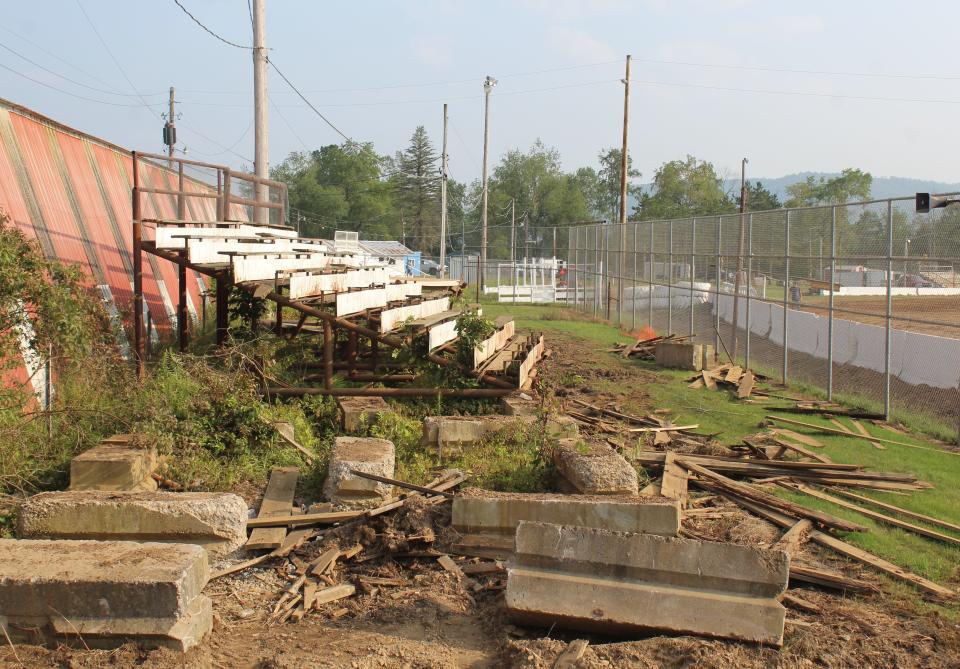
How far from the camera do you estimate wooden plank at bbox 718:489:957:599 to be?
21.4ft

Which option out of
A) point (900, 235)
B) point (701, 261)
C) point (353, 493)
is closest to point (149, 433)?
point (353, 493)

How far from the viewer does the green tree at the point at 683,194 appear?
3595 inches

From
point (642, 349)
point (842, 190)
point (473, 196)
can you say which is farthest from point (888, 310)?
point (473, 196)

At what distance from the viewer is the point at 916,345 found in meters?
14.8

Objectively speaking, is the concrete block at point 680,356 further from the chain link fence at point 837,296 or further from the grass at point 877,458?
the chain link fence at point 837,296

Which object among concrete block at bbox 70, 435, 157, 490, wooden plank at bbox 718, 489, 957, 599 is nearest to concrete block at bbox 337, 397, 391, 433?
concrete block at bbox 70, 435, 157, 490

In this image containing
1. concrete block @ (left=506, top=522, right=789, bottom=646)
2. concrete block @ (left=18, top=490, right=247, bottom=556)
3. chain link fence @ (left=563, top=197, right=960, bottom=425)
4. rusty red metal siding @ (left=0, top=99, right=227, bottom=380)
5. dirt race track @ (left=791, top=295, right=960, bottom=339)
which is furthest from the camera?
dirt race track @ (left=791, top=295, right=960, bottom=339)

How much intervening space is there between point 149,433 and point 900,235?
1099 centimetres

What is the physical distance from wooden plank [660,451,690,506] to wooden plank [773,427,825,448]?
2873 millimetres

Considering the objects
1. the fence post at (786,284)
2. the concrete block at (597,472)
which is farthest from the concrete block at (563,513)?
the fence post at (786,284)

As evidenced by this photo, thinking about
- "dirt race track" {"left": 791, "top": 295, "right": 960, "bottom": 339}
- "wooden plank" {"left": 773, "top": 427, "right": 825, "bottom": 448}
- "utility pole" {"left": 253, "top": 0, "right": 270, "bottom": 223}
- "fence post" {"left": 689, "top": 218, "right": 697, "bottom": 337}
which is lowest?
"wooden plank" {"left": 773, "top": 427, "right": 825, "bottom": 448}

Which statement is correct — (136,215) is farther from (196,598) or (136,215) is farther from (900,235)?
(900,235)

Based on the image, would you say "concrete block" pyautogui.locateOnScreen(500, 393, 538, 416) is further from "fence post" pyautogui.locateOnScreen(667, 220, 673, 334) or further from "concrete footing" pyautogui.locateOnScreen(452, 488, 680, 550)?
"fence post" pyautogui.locateOnScreen(667, 220, 673, 334)

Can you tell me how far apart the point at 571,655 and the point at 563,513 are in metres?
2.01
